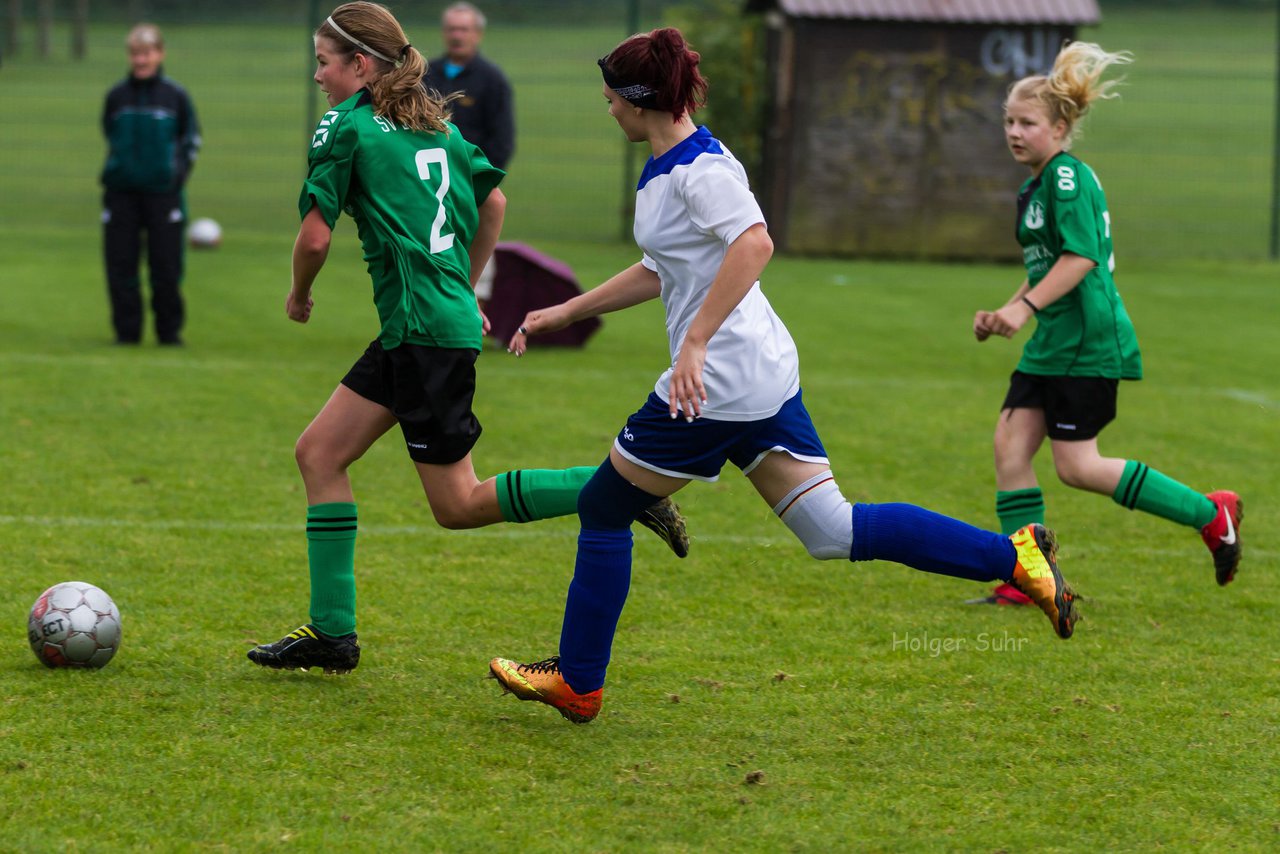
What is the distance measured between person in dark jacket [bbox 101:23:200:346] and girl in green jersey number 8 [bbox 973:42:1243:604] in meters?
6.92

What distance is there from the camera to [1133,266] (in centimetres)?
1877

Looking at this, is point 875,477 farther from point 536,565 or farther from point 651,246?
point 651,246

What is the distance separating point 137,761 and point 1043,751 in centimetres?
225

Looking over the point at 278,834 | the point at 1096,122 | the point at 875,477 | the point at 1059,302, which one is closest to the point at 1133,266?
the point at 1096,122

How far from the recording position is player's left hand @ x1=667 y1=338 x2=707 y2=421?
156 inches

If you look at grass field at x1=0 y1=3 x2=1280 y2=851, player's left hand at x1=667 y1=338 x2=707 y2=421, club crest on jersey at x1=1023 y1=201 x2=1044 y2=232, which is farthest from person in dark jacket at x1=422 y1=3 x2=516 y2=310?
player's left hand at x1=667 y1=338 x2=707 y2=421

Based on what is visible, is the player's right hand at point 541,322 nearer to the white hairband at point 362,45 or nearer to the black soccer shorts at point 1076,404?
the white hairband at point 362,45

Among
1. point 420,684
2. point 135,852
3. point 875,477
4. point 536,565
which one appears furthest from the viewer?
point 875,477

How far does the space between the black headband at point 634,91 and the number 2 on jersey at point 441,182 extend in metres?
0.65

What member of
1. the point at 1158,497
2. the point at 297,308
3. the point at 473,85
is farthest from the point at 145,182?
the point at 1158,497

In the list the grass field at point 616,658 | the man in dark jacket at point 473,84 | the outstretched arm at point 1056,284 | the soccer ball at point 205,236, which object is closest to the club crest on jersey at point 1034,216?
the outstretched arm at point 1056,284

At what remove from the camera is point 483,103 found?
1121 centimetres

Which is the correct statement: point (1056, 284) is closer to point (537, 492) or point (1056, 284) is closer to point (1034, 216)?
point (1034, 216)

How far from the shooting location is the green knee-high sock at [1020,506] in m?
5.92
